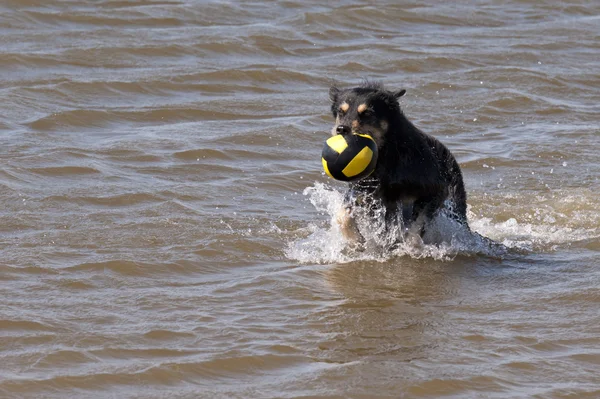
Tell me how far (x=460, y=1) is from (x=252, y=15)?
417cm

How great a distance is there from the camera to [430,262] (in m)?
8.35

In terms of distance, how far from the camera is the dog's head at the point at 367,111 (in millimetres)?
7871

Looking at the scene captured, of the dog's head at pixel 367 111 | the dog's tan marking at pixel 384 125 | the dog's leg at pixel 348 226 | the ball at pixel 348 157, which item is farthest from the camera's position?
the dog's leg at pixel 348 226

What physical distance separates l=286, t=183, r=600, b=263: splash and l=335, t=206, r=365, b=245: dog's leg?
5cm

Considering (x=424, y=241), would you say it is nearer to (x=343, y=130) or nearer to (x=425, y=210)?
(x=425, y=210)

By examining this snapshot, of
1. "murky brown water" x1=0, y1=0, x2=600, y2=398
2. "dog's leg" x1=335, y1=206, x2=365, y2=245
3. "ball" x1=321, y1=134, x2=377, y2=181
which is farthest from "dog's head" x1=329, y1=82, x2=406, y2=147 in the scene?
"murky brown water" x1=0, y1=0, x2=600, y2=398

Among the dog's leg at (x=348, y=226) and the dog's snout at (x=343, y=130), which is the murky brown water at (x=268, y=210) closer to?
the dog's leg at (x=348, y=226)

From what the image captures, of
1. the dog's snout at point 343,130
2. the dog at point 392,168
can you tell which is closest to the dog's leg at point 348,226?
the dog at point 392,168

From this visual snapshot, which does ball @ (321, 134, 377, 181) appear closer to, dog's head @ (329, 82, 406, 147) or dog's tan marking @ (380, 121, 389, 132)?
dog's head @ (329, 82, 406, 147)

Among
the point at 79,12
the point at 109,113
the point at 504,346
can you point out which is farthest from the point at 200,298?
the point at 79,12

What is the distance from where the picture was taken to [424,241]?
8.52 metres

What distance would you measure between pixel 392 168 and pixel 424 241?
742 millimetres

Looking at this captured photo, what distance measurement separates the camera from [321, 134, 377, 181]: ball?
7500 mm

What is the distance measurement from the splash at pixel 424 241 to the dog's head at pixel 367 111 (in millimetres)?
739
